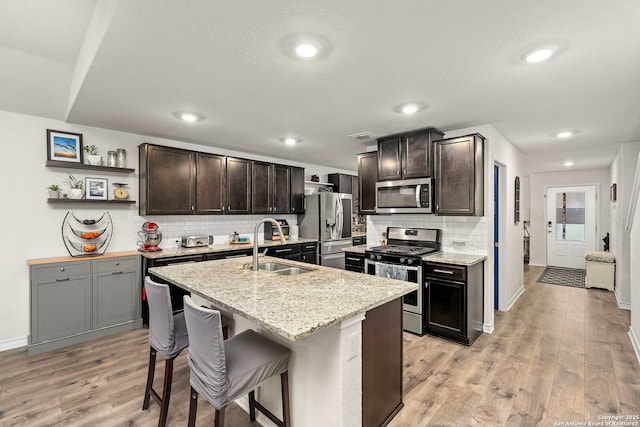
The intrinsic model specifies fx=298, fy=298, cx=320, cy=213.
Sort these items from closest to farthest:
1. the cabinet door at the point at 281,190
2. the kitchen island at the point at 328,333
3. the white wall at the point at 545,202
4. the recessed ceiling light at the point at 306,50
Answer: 1. the kitchen island at the point at 328,333
2. the recessed ceiling light at the point at 306,50
3. the cabinet door at the point at 281,190
4. the white wall at the point at 545,202

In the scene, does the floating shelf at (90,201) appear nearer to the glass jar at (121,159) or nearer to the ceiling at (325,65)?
the glass jar at (121,159)

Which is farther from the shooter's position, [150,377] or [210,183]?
[210,183]

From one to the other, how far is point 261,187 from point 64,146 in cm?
254

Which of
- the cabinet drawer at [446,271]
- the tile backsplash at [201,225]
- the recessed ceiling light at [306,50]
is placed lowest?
the cabinet drawer at [446,271]

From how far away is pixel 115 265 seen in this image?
11.3 feet

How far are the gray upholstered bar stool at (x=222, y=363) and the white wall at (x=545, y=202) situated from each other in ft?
27.1

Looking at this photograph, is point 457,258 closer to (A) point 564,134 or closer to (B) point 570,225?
(A) point 564,134

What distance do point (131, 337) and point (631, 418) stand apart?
444 centimetres

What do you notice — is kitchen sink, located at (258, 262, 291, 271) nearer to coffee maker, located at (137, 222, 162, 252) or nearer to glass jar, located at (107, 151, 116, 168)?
coffee maker, located at (137, 222, 162, 252)

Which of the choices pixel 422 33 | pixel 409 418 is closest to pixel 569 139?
pixel 422 33

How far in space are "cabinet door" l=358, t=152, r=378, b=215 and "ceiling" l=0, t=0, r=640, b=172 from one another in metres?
0.61

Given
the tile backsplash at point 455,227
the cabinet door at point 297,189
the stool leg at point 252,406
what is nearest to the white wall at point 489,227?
the tile backsplash at point 455,227

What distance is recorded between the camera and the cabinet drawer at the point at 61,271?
3.03 metres

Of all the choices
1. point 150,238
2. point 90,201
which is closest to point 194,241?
point 150,238
